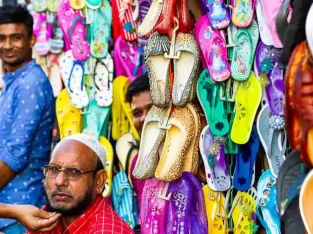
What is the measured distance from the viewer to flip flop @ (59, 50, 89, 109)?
4617mm

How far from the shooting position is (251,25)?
3.82 meters

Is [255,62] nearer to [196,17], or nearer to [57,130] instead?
[196,17]

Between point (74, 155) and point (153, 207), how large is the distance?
67cm

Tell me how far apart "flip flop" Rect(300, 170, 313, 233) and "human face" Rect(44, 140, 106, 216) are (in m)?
1.50

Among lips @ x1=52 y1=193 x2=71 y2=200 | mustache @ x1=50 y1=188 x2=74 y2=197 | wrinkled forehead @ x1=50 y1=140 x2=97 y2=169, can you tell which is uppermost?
wrinkled forehead @ x1=50 y1=140 x2=97 y2=169

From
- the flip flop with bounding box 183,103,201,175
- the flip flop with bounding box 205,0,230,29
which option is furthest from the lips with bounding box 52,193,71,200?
the flip flop with bounding box 205,0,230,29

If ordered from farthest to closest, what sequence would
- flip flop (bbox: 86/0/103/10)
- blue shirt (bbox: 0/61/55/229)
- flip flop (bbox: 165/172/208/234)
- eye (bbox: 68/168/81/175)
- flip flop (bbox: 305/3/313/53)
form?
1. flip flop (bbox: 86/0/103/10)
2. blue shirt (bbox: 0/61/55/229)
3. flip flop (bbox: 165/172/208/234)
4. eye (bbox: 68/168/81/175)
5. flip flop (bbox: 305/3/313/53)

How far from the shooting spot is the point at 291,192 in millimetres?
2006

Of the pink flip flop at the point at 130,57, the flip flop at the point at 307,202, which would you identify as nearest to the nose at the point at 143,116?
the pink flip flop at the point at 130,57

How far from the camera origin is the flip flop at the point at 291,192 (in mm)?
1987

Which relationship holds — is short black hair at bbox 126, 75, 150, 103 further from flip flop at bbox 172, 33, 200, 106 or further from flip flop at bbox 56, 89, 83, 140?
flip flop at bbox 172, 33, 200, 106

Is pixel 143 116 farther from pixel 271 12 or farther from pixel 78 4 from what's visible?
pixel 271 12

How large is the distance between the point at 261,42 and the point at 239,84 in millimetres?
179

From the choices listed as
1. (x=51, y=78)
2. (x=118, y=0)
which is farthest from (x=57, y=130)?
(x=118, y=0)
